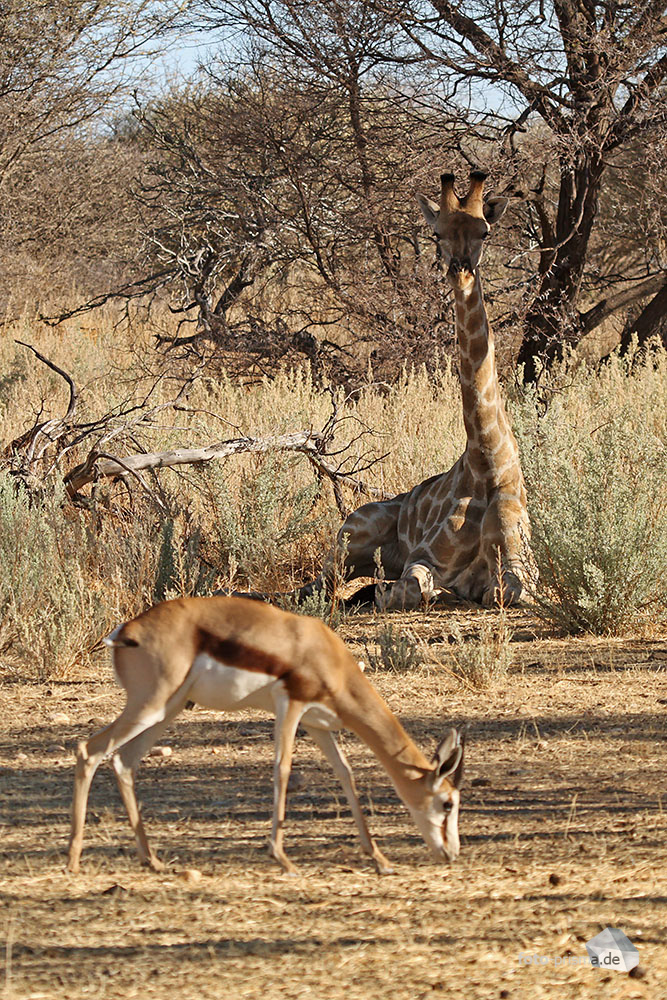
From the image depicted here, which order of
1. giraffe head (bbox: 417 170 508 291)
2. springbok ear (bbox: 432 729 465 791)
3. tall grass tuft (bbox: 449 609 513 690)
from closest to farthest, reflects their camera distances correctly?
springbok ear (bbox: 432 729 465 791) < tall grass tuft (bbox: 449 609 513 690) < giraffe head (bbox: 417 170 508 291)

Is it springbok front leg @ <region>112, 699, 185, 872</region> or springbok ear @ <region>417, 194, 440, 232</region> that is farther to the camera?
springbok ear @ <region>417, 194, 440, 232</region>

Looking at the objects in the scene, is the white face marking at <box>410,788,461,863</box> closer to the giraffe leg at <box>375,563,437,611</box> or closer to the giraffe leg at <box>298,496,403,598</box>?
the giraffe leg at <box>375,563,437,611</box>

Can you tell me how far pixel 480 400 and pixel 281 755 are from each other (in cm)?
464

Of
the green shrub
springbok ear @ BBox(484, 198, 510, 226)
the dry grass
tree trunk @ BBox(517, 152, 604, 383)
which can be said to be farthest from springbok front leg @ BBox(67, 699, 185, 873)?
tree trunk @ BBox(517, 152, 604, 383)

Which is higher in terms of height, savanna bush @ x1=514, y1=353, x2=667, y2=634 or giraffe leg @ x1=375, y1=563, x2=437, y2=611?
savanna bush @ x1=514, y1=353, x2=667, y2=634

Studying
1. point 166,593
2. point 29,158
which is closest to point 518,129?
point 166,593

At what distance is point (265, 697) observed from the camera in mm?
3934

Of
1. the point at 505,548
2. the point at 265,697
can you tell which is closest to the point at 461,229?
the point at 505,548

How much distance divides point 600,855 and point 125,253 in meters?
19.4

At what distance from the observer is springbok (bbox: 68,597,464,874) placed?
379cm

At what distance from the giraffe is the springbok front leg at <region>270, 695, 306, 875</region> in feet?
12.3

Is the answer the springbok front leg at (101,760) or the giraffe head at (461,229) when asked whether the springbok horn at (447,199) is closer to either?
the giraffe head at (461,229)

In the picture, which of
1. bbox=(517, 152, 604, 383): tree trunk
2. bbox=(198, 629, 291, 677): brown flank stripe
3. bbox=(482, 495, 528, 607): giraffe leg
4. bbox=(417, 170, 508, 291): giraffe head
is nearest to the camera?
bbox=(198, 629, 291, 677): brown flank stripe

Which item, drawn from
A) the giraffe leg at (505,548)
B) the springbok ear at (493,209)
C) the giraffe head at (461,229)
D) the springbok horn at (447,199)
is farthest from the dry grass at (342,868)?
the springbok ear at (493,209)
